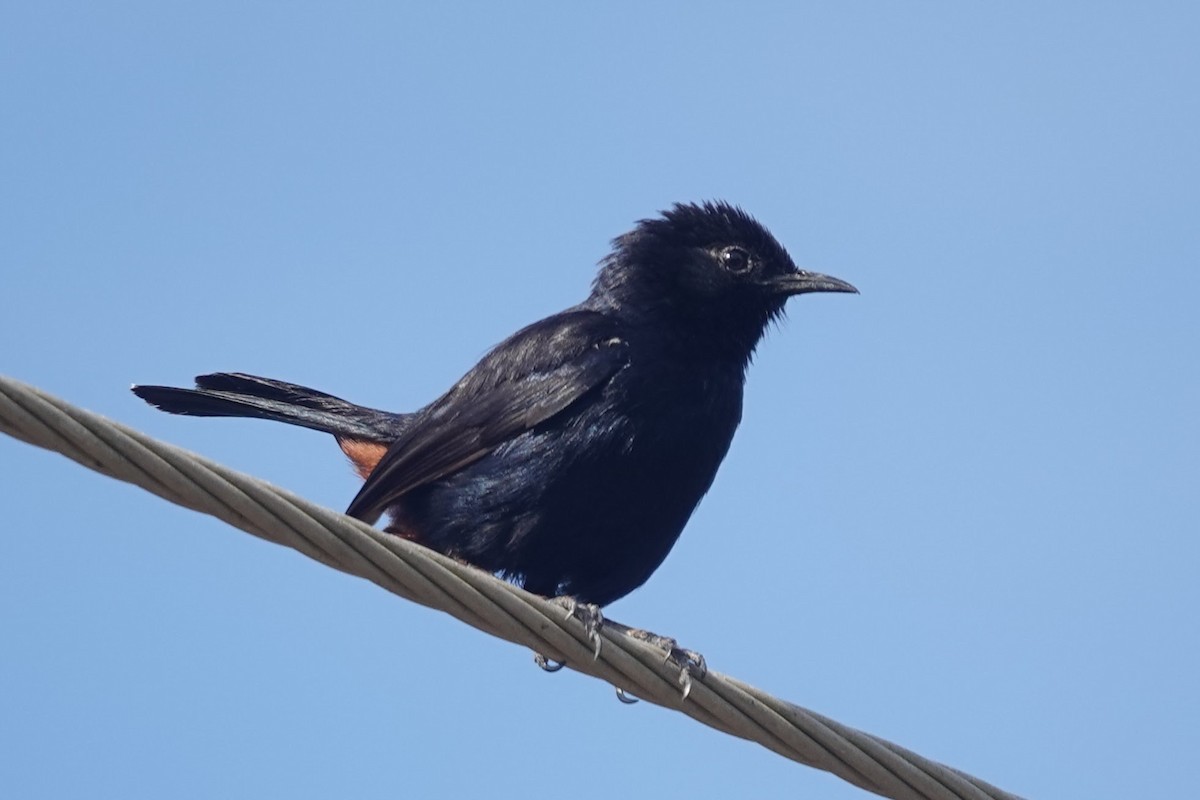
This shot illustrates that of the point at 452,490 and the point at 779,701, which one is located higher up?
the point at 452,490

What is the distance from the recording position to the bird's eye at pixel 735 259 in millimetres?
7879

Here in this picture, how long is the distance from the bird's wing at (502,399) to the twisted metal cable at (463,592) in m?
2.13

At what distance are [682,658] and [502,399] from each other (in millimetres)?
1903

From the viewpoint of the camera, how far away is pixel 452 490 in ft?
22.7

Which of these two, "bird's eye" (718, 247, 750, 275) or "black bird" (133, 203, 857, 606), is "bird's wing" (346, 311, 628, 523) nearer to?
"black bird" (133, 203, 857, 606)

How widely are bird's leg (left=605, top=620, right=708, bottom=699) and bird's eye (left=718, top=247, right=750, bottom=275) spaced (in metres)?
2.29

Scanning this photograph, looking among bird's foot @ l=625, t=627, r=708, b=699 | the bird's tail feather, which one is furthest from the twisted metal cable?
the bird's tail feather

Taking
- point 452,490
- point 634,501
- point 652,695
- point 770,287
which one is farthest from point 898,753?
point 770,287

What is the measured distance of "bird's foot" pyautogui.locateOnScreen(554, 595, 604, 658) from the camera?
477 centimetres

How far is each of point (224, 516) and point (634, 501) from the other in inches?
114

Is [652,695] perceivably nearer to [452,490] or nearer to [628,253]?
[452,490]

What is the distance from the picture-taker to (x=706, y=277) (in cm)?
777

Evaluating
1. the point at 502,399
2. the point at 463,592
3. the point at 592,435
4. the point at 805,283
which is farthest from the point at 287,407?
the point at 463,592

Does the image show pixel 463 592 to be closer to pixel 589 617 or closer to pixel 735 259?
pixel 589 617
